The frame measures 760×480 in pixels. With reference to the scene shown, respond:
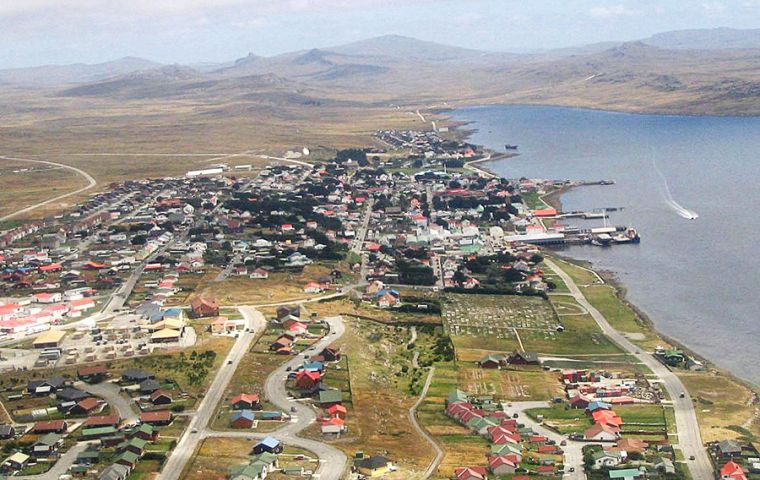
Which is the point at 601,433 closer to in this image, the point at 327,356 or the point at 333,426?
the point at 333,426

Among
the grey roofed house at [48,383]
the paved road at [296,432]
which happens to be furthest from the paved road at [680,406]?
the grey roofed house at [48,383]

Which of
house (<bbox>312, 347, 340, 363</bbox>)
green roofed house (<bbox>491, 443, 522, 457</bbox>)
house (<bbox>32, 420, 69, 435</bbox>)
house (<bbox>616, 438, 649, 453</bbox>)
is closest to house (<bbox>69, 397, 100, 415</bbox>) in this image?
house (<bbox>32, 420, 69, 435</bbox>)

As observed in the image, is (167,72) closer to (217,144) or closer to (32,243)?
(217,144)

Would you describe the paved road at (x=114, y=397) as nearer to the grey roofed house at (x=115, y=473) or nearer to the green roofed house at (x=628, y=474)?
the grey roofed house at (x=115, y=473)

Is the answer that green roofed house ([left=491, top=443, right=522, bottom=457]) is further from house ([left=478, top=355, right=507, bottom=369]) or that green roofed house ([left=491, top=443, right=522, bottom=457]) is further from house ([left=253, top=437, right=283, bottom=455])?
house ([left=478, top=355, right=507, bottom=369])

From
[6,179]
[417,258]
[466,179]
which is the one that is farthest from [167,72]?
[417,258]
